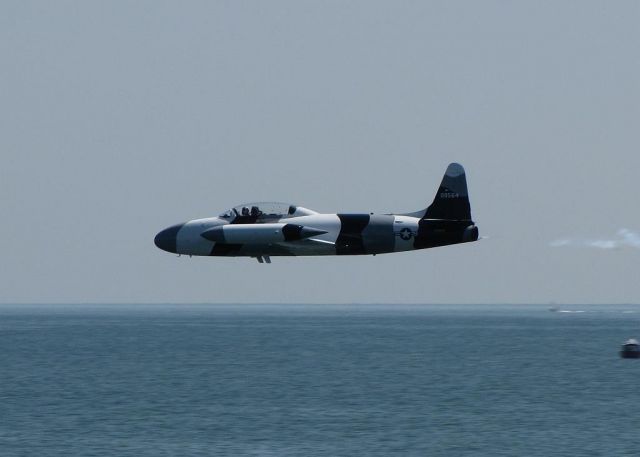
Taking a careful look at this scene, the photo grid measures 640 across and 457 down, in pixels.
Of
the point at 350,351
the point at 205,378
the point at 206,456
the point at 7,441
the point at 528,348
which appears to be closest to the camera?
the point at 206,456

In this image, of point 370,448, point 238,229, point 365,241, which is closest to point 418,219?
point 365,241

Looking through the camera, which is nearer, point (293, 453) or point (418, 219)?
point (293, 453)

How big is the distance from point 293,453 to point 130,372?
217 feet

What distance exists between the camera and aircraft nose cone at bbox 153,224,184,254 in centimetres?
9000

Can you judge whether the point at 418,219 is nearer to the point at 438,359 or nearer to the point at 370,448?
the point at 370,448

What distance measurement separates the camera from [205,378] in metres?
124

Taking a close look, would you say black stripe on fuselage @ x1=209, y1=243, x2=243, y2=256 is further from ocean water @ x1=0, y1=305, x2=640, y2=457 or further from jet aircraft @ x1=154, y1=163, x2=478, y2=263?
ocean water @ x1=0, y1=305, x2=640, y2=457

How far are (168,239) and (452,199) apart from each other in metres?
22.3

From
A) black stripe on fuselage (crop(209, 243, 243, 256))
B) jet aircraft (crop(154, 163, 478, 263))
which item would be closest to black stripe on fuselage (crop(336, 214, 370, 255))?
jet aircraft (crop(154, 163, 478, 263))

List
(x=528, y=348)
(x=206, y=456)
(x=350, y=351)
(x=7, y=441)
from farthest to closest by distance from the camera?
(x=528, y=348) < (x=350, y=351) < (x=7, y=441) < (x=206, y=456)

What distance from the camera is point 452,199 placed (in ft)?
302

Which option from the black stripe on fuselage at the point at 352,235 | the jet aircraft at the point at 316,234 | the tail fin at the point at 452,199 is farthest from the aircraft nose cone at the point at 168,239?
the tail fin at the point at 452,199

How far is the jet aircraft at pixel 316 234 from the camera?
3369 inches

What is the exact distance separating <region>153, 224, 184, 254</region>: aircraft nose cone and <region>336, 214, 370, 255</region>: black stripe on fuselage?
12875mm
